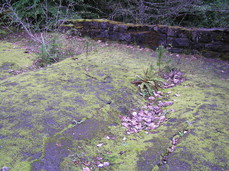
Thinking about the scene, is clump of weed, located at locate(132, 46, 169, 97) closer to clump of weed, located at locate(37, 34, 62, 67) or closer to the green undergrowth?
clump of weed, located at locate(37, 34, 62, 67)

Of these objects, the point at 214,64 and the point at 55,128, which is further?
the point at 214,64

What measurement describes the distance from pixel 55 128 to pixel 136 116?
122cm

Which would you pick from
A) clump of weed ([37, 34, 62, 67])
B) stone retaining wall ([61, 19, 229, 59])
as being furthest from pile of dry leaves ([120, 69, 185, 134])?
clump of weed ([37, 34, 62, 67])

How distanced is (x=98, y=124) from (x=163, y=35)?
4.25 m

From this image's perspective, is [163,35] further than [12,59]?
Yes

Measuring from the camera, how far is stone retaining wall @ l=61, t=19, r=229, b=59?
5691 millimetres

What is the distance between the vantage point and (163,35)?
6230mm

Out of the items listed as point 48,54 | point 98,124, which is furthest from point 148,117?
point 48,54

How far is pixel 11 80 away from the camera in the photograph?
12.9ft

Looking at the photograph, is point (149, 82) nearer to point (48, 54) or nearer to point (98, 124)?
point (98, 124)

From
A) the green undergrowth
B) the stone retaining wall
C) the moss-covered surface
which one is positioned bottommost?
the moss-covered surface

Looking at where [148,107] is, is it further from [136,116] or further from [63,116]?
[63,116]

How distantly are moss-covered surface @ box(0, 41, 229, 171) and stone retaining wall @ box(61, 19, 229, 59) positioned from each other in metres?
1.50

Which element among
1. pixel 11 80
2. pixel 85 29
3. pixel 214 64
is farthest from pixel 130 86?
pixel 85 29
